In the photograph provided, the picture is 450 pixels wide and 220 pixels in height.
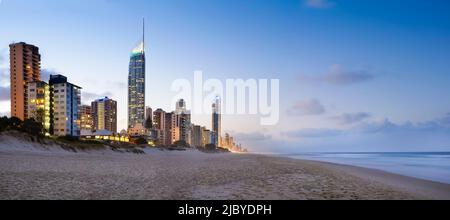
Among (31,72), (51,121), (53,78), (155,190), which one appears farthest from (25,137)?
(31,72)

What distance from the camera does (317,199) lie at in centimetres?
927

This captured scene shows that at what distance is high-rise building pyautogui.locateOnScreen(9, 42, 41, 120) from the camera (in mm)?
145363

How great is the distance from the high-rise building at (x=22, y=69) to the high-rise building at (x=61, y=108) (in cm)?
2411

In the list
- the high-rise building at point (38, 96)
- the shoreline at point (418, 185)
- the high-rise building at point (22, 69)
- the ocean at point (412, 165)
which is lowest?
the ocean at point (412, 165)

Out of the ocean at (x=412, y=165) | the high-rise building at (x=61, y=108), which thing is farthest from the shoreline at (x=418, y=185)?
the high-rise building at (x=61, y=108)

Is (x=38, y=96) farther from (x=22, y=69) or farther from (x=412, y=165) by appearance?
(x=412, y=165)

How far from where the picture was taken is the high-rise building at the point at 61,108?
13062cm

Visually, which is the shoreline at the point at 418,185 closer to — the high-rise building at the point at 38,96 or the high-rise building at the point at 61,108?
the high-rise building at the point at 61,108

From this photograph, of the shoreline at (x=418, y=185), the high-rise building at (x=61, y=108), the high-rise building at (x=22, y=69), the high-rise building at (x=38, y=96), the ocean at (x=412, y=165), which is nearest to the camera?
the shoreline at (x=418, y=185)

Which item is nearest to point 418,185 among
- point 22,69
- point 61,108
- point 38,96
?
point 61,108

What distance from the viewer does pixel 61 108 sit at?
13200 centimetres

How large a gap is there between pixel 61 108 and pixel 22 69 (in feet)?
161

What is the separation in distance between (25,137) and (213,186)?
35.8 m

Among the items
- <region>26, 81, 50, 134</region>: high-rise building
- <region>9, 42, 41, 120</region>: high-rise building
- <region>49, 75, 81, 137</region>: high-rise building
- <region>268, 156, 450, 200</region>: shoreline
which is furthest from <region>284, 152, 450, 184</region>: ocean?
<region>9, 42, 41, 120</region>: high-rise building
